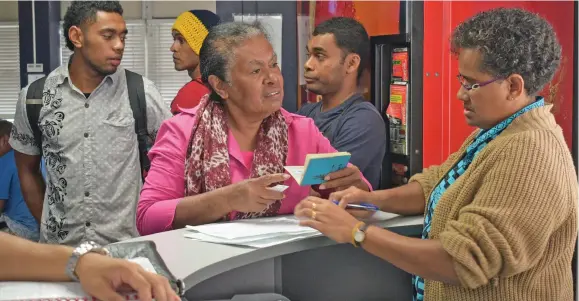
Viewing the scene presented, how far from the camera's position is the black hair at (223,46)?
109 inches

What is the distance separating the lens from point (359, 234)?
6.80 ft

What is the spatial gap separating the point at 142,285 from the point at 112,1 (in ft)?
8.25

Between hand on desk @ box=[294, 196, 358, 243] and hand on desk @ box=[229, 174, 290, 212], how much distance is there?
9.3 inches

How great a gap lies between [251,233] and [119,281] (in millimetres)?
859

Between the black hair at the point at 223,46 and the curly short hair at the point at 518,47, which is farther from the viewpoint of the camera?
the black hair at the point at 223,46

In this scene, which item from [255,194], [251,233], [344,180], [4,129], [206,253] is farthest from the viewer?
[4,129]

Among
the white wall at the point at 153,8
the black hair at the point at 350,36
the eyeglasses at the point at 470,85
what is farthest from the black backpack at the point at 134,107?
the white wall at the point at 153,8

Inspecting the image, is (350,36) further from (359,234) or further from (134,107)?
(359,234)

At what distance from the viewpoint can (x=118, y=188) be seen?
135 inches

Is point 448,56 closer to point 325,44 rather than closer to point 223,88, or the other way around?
point 325,44

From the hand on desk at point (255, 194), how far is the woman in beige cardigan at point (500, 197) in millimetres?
304

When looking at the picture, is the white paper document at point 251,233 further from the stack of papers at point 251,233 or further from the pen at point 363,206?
the pen at point 363,206

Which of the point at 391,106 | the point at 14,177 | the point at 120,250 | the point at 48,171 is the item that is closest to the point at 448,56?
the point at 391,106

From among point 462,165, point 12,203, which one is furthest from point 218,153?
point 12,203
